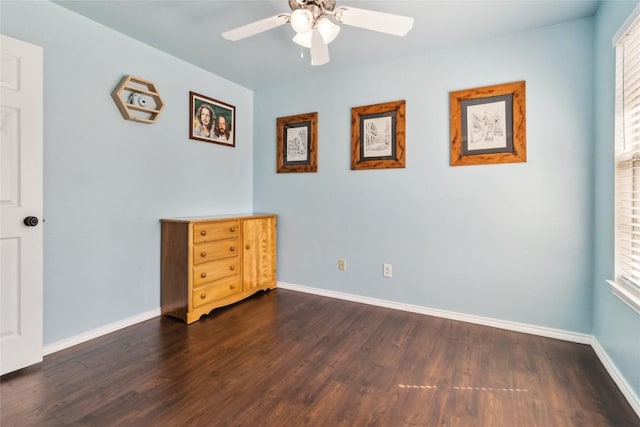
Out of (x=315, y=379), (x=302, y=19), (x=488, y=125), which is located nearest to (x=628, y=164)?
(x=488, y=125)

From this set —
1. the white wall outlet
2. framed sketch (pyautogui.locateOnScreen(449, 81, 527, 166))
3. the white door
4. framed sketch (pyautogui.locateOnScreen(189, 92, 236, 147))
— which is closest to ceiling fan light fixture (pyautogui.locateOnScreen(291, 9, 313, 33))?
framed sketch (pyautogui.locateOnScreen(449, 81, 527, 166))

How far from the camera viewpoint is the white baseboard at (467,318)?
2.32 meters

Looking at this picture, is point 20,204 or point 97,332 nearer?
point 20,204

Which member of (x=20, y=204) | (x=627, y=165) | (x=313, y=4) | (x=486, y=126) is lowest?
(x=20, y=204)

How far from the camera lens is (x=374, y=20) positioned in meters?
1.72

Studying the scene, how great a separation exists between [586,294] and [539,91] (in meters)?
1.58

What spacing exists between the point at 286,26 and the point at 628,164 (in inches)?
95.3

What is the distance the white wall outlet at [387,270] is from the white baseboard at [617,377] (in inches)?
60.7

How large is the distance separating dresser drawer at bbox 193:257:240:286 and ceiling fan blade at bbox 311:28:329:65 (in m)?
1.91

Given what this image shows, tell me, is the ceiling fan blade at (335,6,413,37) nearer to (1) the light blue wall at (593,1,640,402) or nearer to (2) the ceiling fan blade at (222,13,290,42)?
(2) the ceiling fan blade at (222,13,290,42)

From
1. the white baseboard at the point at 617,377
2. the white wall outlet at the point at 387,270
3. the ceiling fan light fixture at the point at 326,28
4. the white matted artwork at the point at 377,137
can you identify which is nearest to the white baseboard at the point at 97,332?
the white wall outlet at the point at 387,270

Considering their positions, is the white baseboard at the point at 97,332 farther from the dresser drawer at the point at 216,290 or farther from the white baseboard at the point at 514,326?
the white baseboard at the point at 514,326

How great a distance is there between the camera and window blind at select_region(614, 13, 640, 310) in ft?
5.42

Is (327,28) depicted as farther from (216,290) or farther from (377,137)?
(216,290)
